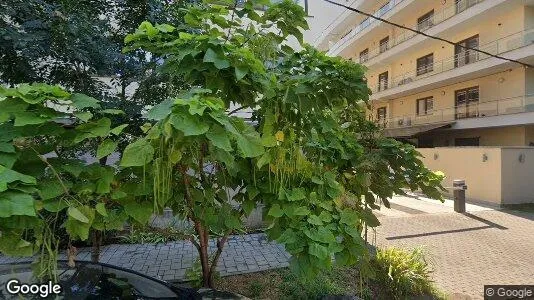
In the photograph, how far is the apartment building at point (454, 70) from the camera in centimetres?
1676

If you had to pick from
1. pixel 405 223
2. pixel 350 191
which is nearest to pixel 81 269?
pixel 350 191

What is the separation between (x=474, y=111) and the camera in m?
19.4

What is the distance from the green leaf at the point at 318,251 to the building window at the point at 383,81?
26.9m

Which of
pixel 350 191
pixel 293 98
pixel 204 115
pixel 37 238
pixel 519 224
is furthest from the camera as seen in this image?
pixel 519 224

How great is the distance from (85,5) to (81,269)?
3.53 meters

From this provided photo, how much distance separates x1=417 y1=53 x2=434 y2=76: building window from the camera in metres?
22.2

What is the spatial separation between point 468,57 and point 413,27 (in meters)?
5.60

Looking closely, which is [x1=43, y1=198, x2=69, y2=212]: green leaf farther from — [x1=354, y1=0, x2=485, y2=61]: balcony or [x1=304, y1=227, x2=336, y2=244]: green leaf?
[x1=354, y1=0, x2=485, y2=61]: balcony

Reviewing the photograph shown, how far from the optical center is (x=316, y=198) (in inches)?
96.0

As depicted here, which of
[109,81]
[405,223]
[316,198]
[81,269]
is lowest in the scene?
[405,223]

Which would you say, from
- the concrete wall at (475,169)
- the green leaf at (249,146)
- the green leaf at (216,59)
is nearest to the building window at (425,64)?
the concrete wall at (475,169)

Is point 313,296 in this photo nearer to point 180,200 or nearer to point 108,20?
point 180,200

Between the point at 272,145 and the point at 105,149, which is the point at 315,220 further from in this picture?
the point at 105,149

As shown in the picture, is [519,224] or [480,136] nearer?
[519,224]
